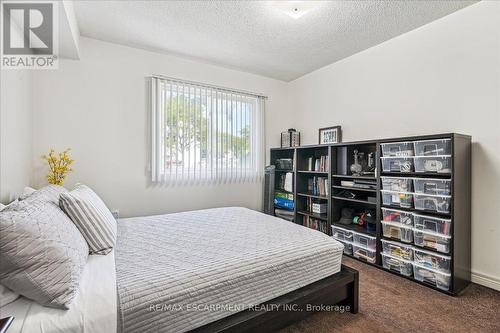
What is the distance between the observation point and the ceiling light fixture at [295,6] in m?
2.11

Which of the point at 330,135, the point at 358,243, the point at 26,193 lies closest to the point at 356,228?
the point at 358,243

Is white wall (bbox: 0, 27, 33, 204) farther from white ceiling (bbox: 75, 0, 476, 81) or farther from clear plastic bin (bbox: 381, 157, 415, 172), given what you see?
clear plastic bin (bbox: 381, 157, 415, 172)

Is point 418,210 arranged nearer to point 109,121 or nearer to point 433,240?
point 433,240

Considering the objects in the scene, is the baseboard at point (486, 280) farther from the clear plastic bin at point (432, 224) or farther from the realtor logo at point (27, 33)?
the realtor logo at point (27, 33)

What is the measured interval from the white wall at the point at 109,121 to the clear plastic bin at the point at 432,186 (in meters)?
2.53

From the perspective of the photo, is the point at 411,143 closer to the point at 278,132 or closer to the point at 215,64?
the point at 278,132

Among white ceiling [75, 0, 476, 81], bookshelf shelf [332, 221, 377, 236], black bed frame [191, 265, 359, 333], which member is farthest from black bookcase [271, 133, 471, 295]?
white ceiling [75, 0, 476, 81]

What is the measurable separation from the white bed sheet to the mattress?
0.19 ft

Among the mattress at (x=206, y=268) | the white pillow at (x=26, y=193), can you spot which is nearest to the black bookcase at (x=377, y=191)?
the mattress at (x=206, y=268)

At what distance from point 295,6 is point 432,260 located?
2.56 meters

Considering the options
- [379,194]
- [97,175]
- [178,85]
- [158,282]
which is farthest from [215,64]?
[158,282]

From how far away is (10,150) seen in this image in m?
1.91

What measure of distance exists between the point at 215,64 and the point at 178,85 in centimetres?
67

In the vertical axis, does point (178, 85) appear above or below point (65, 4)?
below
